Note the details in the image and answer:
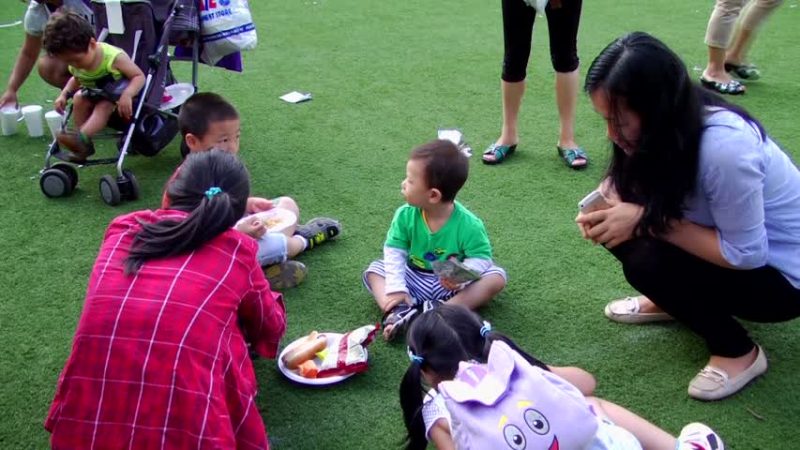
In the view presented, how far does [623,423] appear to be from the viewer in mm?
1790

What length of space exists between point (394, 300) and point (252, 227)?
492 mm

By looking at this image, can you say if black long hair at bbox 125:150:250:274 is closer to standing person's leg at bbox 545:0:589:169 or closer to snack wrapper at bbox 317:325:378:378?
snack wrapper at bbox 317:325:378:378

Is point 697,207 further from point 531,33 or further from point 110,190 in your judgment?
point 110,190

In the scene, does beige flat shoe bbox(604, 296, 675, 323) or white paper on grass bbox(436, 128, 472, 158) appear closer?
beige flat shoe bbox(604, 296, 675, 323)

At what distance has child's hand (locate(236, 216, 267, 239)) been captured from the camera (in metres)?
2.37

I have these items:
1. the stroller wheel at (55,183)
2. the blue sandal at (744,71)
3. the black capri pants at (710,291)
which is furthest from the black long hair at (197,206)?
the blue sandal at (744,71)

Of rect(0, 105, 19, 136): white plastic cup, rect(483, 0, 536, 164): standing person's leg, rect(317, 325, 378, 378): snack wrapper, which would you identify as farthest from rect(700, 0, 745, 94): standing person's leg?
rect(0, 105, 19, 136): white plastic cup

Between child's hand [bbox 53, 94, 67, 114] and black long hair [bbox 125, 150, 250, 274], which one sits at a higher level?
black long hair [bbox 125, 150, 250, 274]

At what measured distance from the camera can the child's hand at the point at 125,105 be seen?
10.5 feet

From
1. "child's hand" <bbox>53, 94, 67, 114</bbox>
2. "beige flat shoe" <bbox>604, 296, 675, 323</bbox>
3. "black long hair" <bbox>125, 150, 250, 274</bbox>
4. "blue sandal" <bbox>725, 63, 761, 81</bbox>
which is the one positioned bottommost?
"blue sandal" <bbox>725, 63, 761, 81</bbox>

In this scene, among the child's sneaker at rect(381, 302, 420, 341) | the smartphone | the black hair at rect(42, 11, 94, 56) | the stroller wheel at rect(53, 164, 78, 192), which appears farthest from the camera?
the stroller wheel at rect(53, 164, 78, 192)

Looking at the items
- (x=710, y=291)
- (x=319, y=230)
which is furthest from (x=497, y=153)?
(x=710, y=291)

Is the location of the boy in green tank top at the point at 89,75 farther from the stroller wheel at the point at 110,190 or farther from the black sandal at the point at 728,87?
the black sandal at the point at 728,87

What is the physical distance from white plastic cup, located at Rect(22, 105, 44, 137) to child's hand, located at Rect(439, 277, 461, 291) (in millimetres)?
2503
